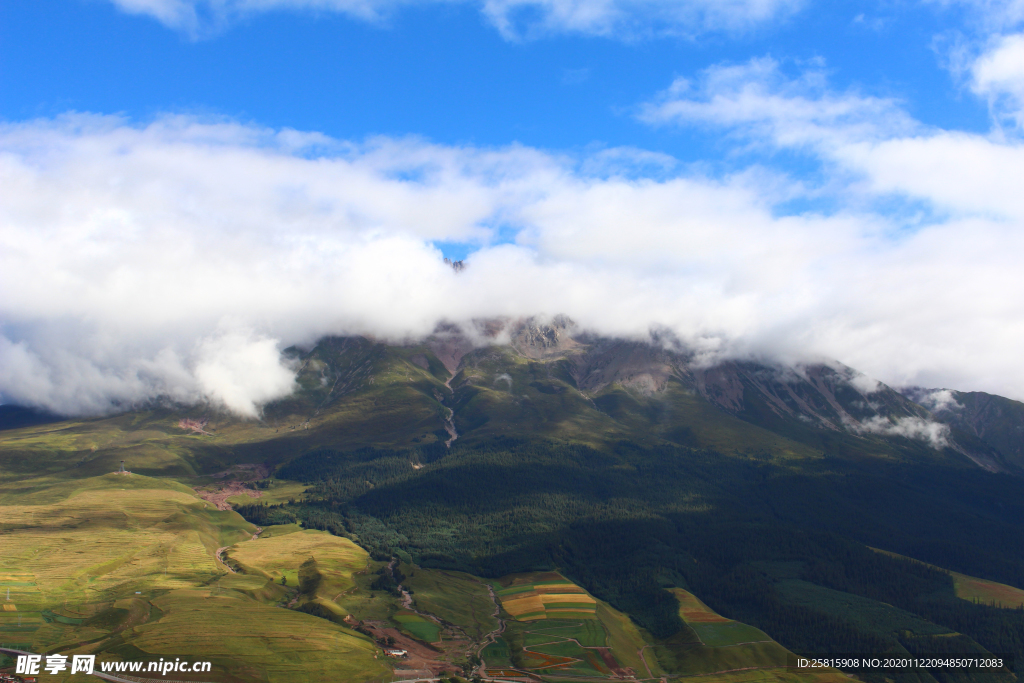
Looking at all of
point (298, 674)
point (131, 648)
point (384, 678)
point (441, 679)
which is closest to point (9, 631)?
point (131, 648)

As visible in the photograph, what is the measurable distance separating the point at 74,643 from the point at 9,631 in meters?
21.9

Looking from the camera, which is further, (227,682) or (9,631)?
(9,631)

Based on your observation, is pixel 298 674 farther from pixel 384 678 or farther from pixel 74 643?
pixel 74 643

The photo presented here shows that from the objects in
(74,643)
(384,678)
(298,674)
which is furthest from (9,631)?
(384,678)

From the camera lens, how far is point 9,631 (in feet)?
641

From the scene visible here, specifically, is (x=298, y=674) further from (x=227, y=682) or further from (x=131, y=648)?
(x=131, y=648)

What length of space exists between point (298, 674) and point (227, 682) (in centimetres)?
1865

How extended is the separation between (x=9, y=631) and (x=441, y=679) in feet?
405

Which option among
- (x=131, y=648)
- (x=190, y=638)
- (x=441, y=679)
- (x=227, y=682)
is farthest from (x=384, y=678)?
(x=131, y=648)

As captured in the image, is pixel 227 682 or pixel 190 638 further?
pixel 190 638

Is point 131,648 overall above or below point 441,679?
above

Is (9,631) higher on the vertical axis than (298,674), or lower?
higher

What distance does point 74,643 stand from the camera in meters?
191

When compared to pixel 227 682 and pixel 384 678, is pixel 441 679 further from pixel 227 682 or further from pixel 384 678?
pixel 227 682
